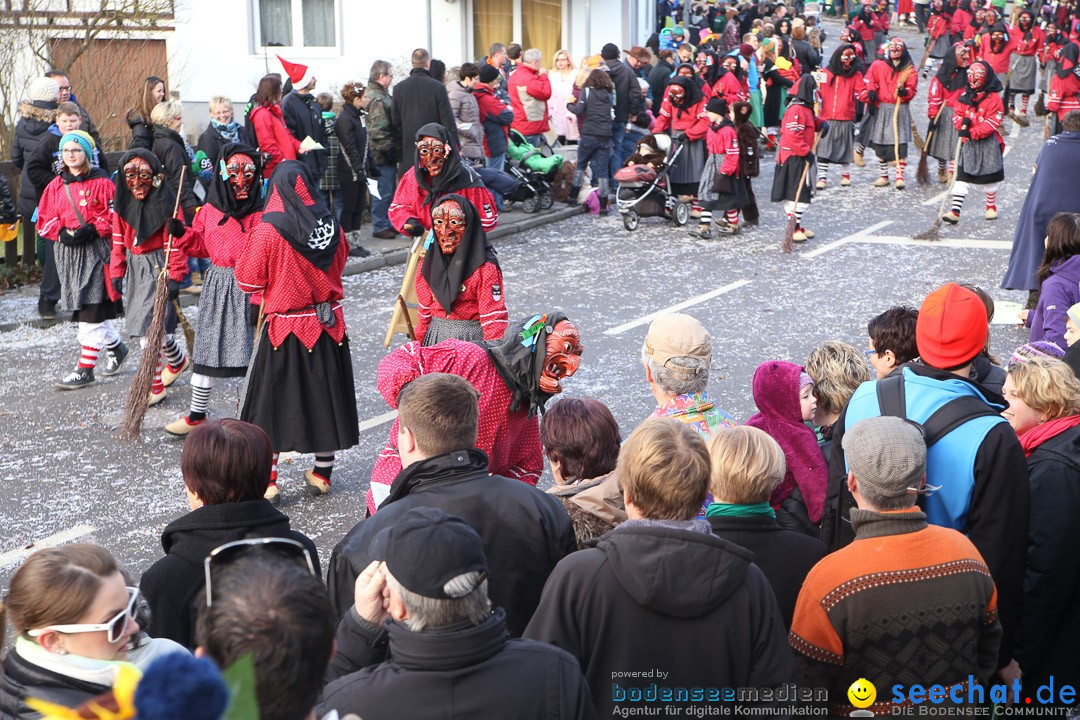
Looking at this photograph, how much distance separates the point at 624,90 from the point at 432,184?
29.4 feet

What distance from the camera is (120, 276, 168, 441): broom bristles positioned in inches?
302

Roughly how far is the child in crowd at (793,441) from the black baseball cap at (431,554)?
1870 mm

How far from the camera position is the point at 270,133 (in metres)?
11.4

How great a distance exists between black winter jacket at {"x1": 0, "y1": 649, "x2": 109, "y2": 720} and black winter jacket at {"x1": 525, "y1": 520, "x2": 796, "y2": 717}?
1.04 metres

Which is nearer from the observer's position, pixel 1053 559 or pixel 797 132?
pixel 1053 559

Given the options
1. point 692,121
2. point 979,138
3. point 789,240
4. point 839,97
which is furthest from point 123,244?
point 839,97

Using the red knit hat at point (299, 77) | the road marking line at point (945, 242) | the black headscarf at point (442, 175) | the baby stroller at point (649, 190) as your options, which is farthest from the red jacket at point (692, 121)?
the black headscarf at point (442, 175)

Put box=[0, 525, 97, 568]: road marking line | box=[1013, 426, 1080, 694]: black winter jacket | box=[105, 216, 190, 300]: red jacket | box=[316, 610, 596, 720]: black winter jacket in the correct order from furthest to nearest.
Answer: box=[105, 216, 190, 300]: red jacket, box=[0, 525, 97, 568]: road marking line, box=[1013, 426, 1080, 694]: black winter jacket, box=[316, 610, 596, 720]: black winter jacket

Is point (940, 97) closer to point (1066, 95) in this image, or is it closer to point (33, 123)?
point (1066, 95)

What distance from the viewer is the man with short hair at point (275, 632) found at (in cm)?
204

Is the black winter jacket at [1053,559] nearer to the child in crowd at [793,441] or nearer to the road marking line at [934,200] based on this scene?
the child in crowd at [793,441]

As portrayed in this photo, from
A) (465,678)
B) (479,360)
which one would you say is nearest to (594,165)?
(479,360)

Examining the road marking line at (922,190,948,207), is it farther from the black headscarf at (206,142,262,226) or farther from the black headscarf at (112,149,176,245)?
the black headscarf at (206,142,262,226)

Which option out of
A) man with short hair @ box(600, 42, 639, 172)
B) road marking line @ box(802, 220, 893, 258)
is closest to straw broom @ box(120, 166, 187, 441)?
road marking line @ box(802, 220, 893, 258)
